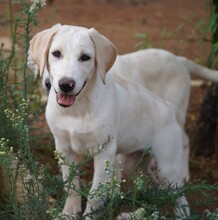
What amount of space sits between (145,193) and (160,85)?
6.34 feet

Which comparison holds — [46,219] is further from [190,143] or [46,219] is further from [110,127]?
[190,143]

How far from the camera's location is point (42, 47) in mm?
4312

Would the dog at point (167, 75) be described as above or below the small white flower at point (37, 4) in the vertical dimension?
below

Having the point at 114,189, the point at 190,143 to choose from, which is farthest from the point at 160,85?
the point at 114,189

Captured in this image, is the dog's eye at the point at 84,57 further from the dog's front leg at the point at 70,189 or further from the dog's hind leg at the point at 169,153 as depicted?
the dog's hind leg at the point at 169,153

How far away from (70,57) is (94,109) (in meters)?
0.43

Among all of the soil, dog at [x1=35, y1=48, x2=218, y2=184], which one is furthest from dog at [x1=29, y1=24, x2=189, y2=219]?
the soil

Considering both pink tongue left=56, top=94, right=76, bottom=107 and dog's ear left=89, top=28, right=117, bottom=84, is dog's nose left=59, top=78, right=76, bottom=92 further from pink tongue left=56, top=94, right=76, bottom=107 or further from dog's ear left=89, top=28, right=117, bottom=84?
dog's ear left=89, top=28, right=117, bottom=84

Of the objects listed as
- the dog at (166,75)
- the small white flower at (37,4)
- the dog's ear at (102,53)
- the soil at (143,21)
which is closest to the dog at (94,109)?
the dog's ear at (102,53)

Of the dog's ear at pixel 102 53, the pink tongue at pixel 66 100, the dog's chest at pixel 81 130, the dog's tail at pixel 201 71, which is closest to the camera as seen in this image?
the pink tongue at pixel 66 100

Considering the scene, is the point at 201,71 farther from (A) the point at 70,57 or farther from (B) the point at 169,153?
(A) the point at 70,57

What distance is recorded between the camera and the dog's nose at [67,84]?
4.04 meters

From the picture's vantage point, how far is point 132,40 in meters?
9.87

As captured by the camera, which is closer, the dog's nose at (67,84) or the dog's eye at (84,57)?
the dog's nose at (67,84)
